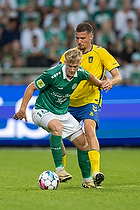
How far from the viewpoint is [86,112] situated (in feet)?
22.1

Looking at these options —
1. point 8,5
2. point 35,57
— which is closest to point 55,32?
point 35,57

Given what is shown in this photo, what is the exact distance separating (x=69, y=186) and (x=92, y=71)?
5.52 ft

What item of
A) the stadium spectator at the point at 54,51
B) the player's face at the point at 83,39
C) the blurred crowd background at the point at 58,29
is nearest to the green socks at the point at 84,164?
the player's face at the point at 83,39

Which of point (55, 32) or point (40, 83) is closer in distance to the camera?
point (40, 83)

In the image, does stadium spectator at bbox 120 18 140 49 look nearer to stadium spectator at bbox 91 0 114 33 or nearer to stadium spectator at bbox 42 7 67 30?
stadium spectator at bbox 91 0 114 33

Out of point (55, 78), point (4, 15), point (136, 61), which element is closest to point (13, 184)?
point (55, 78)

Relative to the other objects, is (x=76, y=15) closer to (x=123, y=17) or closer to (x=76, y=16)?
(x=76, y=16)

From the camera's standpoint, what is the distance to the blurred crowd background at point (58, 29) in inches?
506

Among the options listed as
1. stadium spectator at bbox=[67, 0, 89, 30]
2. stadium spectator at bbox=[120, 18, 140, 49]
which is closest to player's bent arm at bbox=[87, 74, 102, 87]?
stadium spectator at bbox=[120, 18, 140, 49]

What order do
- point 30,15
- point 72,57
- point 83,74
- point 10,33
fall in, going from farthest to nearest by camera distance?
1. point 30,15
2. point 10,33
3. point 83,74
4. point 72,57

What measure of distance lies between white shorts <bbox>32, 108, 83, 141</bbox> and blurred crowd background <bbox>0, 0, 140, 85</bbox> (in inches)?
238

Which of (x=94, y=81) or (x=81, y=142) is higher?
(x=94, y=81)

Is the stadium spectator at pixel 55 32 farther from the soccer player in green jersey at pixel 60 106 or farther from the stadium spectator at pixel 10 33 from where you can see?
the soccer player in green jersey at pixel 60 106

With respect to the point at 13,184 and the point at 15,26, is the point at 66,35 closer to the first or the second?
the point at 15,26
